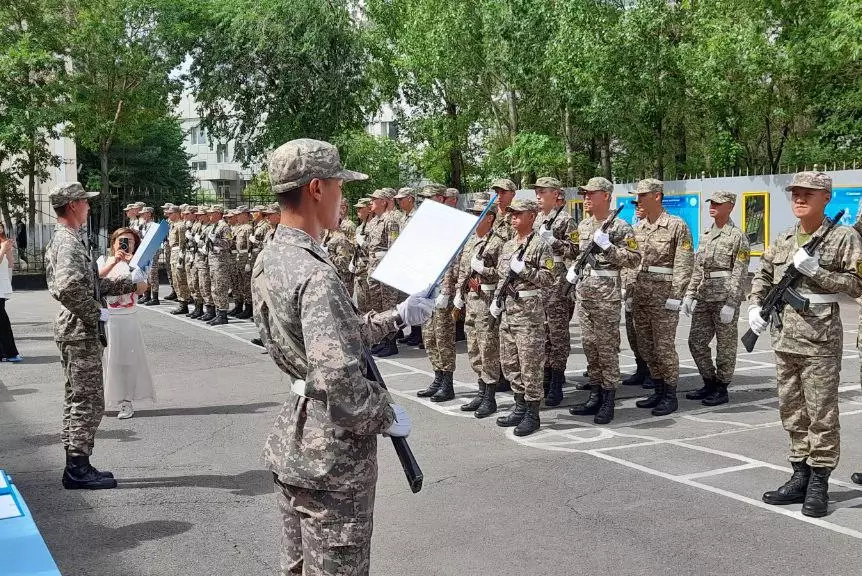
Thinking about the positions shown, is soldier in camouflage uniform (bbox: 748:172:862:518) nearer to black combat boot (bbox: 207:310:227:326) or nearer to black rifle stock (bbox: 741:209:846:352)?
black rifle stock (bbox: 741:209:846:352)

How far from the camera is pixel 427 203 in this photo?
13.6ft

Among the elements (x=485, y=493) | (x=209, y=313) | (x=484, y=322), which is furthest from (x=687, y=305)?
(x=209, y=313)

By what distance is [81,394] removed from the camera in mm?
6738

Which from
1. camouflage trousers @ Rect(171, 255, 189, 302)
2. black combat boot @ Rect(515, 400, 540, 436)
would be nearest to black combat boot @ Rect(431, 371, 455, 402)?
black combat boot @ Rect(515, 400, 540, 436)

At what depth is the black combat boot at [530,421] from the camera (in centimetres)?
820

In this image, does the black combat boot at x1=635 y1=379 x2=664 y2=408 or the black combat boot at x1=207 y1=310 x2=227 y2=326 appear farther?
the black combat boot at x1=207 y1=310 x2=227 y2=326

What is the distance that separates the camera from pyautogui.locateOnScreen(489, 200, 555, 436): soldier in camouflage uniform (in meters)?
8.23

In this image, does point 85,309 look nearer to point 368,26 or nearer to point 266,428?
point 266,428

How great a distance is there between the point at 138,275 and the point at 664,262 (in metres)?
5.18

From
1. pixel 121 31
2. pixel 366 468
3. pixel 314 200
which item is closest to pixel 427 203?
pixel 314 200

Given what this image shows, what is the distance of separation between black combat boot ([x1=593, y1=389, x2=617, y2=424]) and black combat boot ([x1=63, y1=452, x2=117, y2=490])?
4.28m

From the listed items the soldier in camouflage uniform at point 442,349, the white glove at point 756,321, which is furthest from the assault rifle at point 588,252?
the white glove at point 756,321

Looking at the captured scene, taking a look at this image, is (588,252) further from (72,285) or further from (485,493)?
(72,285)

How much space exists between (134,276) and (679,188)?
52.8 feet
